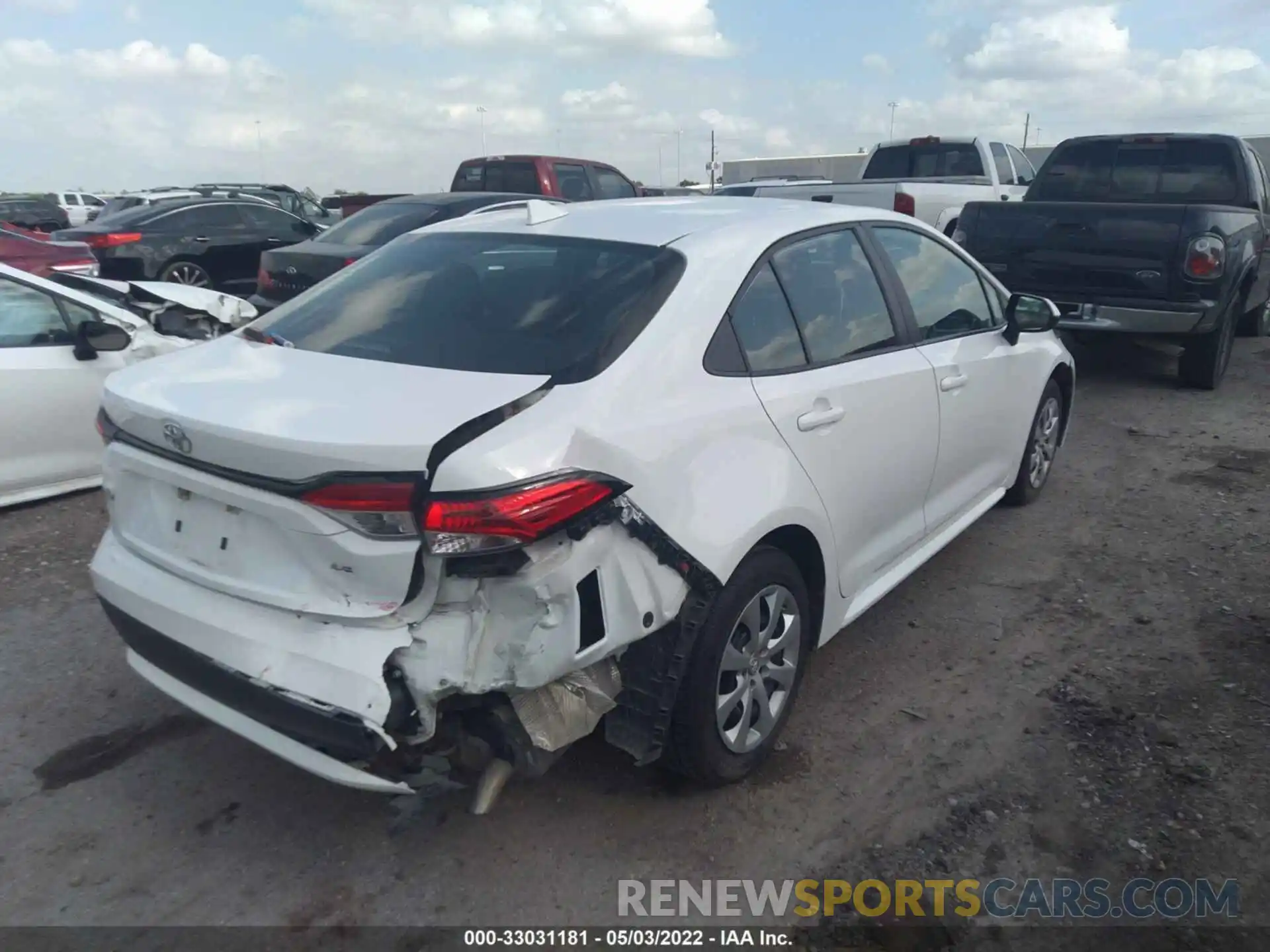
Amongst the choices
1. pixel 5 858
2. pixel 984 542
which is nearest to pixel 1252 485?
pixel 984 542

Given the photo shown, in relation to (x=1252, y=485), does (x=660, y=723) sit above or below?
above

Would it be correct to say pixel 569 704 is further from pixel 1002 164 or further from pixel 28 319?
pixel 1002 164

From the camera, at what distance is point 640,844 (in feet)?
9.44

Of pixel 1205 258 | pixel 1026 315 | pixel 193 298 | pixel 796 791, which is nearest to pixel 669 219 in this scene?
pixel 796 791

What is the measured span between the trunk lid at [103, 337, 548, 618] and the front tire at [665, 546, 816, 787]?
86 centimetres

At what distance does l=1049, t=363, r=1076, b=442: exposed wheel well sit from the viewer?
541 centimetres

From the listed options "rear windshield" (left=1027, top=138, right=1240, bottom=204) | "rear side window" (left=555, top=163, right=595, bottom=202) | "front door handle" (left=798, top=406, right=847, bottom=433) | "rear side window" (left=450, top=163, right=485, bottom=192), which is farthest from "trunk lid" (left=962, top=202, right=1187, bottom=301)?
"rear side window" (left=450, top=163, right=485, bottom=192)

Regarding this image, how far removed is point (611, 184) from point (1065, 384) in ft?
29.4

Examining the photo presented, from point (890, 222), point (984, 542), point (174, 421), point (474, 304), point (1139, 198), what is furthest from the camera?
point (1139, 198)

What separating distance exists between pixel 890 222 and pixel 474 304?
75.0 inches

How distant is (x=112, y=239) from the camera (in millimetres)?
11875

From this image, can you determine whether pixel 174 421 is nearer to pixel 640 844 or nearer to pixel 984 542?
pixel 640 844

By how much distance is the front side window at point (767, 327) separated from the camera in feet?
10.1

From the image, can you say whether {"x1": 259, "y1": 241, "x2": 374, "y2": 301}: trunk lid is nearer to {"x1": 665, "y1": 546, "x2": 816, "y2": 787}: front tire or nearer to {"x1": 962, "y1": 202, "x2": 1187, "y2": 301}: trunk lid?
{"x1": 962, "y1": 202, "x2": 1187, "y2": 301}: trunk lid
